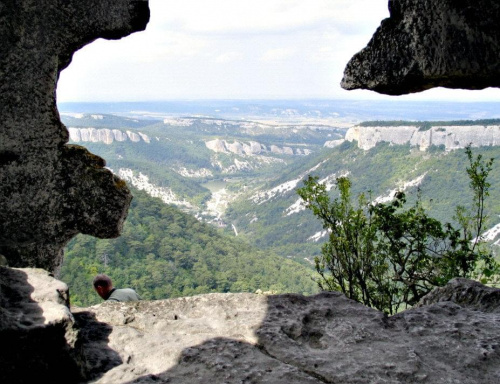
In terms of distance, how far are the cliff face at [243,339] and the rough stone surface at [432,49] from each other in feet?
8.39

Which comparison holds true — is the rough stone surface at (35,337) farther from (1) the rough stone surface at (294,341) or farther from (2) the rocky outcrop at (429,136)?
(2) the rocky outcrop at (429,136)

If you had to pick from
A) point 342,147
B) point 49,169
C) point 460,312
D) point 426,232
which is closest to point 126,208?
point 49,169

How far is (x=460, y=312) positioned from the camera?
553cm

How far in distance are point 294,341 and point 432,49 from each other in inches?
122

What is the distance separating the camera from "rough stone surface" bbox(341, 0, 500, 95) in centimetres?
367

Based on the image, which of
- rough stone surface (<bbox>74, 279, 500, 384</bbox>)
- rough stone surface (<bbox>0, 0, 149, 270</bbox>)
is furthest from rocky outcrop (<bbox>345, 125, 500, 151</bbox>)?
rough stone surface (<bbox>0, 0, 149, 270</bbox>)

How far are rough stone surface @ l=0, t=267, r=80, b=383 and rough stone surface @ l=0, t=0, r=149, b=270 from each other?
51.3 inches

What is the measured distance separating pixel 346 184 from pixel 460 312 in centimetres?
446

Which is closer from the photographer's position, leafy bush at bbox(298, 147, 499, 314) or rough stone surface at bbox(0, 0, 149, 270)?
rough stone surface at bbox(0, 0, 149, 270)

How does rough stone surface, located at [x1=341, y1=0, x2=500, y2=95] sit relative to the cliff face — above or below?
above

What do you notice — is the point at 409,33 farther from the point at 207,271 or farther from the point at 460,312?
the point at 207,271

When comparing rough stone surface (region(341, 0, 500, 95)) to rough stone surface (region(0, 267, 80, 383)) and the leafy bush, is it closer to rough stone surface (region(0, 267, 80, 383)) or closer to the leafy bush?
rough stone surface (region(0, 267, 80, 383))

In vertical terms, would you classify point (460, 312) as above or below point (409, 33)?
below

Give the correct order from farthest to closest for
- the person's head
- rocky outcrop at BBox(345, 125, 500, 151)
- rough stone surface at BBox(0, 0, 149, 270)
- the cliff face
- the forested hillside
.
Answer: rocky outcrop at BBox(345, 125, 500, 151) < the forested hillside < the person's head < rough stone surface at BBox(0, 0, 149, 270) < the cliff face
